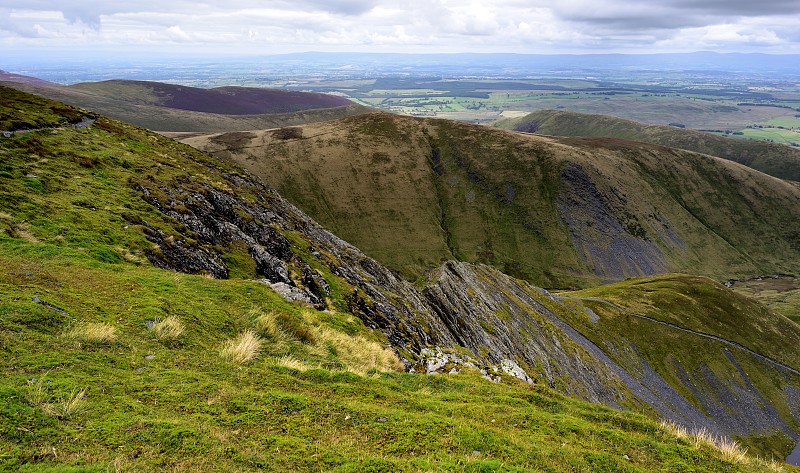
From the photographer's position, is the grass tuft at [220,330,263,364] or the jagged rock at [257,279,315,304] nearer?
the grass tuft at [220,330,263,364]

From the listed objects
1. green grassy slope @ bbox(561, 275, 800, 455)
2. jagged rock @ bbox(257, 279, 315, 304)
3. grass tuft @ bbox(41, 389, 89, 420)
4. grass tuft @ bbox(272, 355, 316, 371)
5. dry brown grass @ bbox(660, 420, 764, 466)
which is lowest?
green grassy slope @ bbox(561, 275, 800, 455)

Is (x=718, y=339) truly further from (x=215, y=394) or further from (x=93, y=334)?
(x=93, y=334)

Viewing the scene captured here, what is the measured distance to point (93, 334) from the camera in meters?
13.9

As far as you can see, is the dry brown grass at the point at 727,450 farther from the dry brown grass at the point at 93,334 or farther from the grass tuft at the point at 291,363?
the dry brown grass at the point at 93,334

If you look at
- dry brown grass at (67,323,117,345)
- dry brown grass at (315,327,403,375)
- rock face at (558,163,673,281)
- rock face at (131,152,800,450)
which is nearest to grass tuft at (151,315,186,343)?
dry brown grass at (67,323,117,345)

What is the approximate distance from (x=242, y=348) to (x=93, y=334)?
5.19 m

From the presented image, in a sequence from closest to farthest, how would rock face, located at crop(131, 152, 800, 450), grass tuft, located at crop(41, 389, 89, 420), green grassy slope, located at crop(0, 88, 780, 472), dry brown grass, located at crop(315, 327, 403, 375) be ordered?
1. grass tuft, located at crop(41, 389, 89, 420)
2. green grassy slope, located at crop(0, 88, 780, 472)
3. dry brown grass, located at crop(315, 327, 403, 375)
4. rock face, located at crop(131, 152, 800, 450)

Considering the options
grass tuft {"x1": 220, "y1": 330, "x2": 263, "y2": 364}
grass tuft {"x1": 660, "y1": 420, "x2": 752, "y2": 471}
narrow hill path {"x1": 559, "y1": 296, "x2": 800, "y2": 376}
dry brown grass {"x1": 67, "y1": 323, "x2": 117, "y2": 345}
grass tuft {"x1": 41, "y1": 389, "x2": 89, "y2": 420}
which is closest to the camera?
grass tuft {"x1": 41, "y1": 389, "x2": 89, "y2": 420}

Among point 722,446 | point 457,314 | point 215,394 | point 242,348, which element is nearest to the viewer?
point 215,394

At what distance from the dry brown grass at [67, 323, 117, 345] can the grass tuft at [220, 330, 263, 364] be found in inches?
156

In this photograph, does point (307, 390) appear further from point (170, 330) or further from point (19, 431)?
Result: point (19, 431)

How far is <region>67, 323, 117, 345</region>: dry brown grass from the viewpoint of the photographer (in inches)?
537

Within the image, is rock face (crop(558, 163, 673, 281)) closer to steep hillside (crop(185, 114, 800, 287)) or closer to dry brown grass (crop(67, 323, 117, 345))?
steep hillside (crop(185, 114, 800, 287))

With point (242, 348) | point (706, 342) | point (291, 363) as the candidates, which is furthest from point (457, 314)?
point (706, 342)
